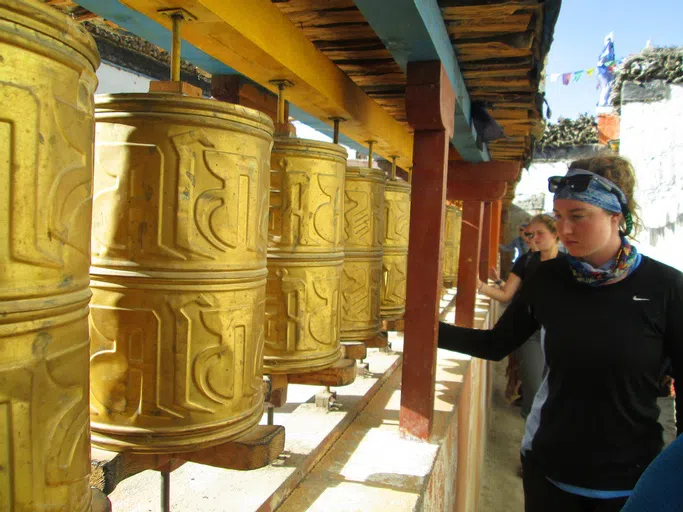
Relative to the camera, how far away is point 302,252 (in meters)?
2.09

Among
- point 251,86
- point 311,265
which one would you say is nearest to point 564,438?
point 311,265

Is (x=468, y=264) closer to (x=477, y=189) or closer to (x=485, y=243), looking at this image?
(x=477, y=189)

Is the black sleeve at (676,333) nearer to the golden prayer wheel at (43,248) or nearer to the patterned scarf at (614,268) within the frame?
the patterned scarf at (614,268)

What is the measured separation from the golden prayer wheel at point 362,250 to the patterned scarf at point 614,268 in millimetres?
1078

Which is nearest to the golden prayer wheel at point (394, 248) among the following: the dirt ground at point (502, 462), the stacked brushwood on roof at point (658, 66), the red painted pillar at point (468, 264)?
the red painted pillar at point (468, 264)

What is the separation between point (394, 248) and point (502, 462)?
14.3ft

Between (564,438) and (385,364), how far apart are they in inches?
99.5

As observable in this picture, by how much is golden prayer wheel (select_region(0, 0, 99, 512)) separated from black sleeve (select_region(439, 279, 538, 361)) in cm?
174

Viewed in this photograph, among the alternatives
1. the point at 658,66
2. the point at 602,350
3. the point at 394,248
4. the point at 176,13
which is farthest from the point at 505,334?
the point at 658,66

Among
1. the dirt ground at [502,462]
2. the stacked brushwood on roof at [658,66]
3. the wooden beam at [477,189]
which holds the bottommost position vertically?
the dirt ground at [502,462]

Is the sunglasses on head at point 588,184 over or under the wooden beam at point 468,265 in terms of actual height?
over

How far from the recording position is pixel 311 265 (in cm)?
212

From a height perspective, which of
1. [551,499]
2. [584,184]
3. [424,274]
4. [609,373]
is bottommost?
[551,499]

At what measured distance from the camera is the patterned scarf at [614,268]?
1.92 meters
